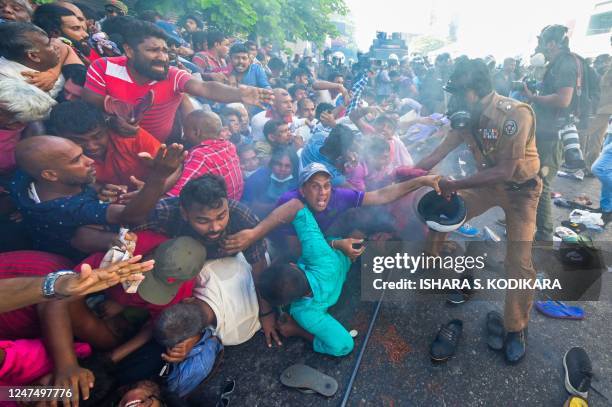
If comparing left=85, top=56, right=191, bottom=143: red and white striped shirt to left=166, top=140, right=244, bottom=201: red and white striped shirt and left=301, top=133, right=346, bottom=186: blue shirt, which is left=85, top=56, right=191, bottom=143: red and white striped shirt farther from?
left=301, top=133, right=346, bottom=186: blue shirt

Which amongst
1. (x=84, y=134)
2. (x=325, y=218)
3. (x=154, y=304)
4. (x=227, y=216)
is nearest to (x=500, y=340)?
(x=325, y=218)

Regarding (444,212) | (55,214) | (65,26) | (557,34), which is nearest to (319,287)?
(444,212)

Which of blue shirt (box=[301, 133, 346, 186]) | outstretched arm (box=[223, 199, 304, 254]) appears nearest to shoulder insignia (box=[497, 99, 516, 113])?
blue shirt (box=[301, 133, 346, 186])

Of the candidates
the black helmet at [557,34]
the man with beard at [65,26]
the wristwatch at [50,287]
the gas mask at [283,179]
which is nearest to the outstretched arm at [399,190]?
the gas mask at [283,179]

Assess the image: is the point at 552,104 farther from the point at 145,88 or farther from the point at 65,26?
the point at 65,26

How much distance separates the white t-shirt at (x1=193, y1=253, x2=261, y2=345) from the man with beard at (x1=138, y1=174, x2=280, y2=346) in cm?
10

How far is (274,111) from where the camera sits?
502cm

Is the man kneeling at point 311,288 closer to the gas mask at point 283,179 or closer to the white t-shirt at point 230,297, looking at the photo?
the white t-shirt at point 230,297

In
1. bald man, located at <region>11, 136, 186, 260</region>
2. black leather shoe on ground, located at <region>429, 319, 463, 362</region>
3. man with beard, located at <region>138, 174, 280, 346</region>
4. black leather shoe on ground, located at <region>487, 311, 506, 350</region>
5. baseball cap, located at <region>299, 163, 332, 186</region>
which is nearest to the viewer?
bald man, located at <region>11, 136, 186, 260</region>

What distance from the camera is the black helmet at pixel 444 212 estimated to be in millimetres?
3070

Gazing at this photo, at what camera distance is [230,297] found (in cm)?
262

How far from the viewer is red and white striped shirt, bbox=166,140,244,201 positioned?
307 centimetres

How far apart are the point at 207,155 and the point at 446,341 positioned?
299cm

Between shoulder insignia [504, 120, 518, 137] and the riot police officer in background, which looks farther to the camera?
the riot police officer in background
